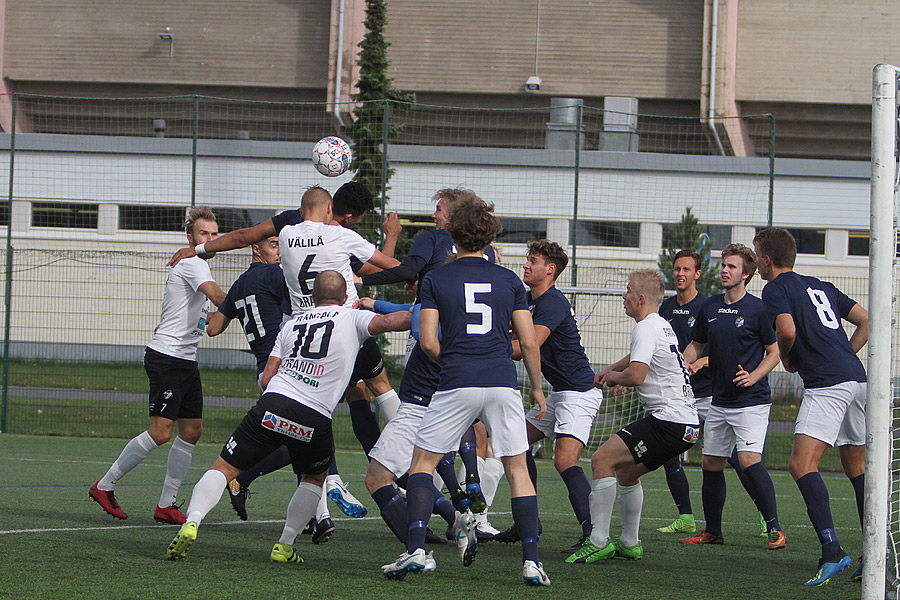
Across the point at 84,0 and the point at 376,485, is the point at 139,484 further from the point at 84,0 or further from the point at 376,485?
the point at 84,0

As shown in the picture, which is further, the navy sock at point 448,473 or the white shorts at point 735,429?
the white shorts at point 735,429

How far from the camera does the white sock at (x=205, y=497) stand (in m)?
5.29

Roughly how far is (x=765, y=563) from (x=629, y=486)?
1064mm

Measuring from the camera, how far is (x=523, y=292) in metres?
5.27

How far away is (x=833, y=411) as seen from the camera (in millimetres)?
6031

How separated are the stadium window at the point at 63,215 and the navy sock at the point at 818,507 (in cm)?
1568

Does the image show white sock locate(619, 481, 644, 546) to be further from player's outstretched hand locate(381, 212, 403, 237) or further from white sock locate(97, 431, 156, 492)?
white sock locate(97, 431, 156, 492)

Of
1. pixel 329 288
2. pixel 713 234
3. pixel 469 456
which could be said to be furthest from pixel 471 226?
pixel 713 234

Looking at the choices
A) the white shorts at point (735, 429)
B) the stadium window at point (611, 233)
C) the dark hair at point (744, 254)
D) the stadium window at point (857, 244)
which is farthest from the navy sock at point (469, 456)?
the stadium window at point (857, 244)

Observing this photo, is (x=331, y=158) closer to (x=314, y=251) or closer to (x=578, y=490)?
(x=314, y=251)

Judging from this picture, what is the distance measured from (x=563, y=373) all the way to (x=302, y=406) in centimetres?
217

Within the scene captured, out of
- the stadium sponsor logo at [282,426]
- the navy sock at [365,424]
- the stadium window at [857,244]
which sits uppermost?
the stadium window at [857,244]

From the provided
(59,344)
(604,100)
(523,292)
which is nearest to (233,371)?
(59,344)

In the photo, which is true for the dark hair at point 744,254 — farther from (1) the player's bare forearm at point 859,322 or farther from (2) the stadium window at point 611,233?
(2) the stadium window at point 611,233
